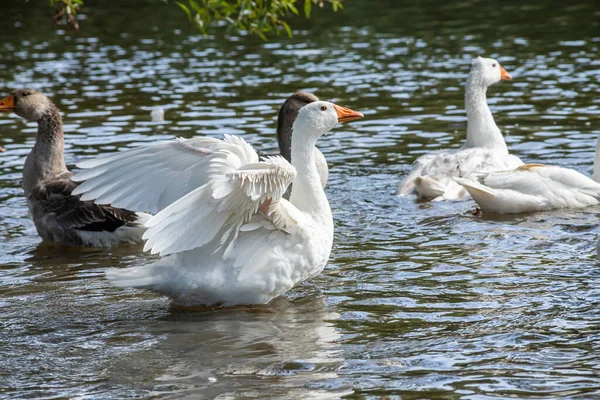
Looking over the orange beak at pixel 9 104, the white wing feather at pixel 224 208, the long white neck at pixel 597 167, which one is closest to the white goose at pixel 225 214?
the white wing feather at pixel 224 208

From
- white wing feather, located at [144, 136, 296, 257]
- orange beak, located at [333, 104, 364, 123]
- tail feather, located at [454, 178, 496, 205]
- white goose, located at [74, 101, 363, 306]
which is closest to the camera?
white wing feather, located at [144, 136, 296, 257]

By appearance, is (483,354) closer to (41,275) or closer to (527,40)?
(41,275)

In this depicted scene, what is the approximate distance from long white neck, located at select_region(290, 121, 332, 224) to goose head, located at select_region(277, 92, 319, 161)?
3.20 m

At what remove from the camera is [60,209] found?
34.3 ft

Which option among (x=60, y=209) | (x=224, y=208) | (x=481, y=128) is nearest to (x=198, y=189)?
(x=224, y=208)

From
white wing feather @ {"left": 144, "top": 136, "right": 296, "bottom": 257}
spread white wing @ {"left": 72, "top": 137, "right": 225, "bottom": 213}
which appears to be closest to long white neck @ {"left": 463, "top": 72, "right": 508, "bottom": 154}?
spread white wing @ {"left": 72, "top": 137, "right": 225, "bottom": 213}

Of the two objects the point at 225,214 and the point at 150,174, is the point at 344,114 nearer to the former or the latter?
the point at 225,214

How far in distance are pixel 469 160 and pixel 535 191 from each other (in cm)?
120

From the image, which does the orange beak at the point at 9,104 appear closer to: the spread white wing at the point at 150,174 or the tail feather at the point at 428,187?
the spread white wing at the point at 150,174

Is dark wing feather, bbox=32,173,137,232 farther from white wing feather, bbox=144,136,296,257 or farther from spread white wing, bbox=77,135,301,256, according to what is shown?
white wing feather, bbox=144,136,296,257

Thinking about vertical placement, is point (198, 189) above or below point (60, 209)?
above

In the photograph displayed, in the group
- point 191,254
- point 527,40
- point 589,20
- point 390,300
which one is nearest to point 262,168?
point 191,254

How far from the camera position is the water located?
20.9ft

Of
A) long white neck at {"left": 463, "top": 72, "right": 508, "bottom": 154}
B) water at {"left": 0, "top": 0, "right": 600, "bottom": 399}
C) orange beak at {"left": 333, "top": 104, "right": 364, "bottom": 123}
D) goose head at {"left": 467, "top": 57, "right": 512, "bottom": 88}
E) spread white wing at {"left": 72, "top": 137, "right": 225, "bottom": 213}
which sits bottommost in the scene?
water at {"left": 0, "top": 0, "right": 600, "bottom": 399}
